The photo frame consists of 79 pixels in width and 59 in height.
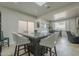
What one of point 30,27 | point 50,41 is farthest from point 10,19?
point 50,41

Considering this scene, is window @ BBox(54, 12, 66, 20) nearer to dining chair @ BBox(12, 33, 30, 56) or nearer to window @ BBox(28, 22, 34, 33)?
window @ BBox(28, 22, 34, 33)

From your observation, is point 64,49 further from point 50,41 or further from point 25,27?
point 25,27

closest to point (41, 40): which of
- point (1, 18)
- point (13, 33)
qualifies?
point (13, 33)

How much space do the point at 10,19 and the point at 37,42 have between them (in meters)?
0.75

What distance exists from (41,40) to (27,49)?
1.15 ft

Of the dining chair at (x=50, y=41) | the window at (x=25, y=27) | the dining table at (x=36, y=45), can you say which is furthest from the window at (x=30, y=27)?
the dining chair at (x=50, y=41)

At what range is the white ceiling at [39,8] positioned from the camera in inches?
70.1

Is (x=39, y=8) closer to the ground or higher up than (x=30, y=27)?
higher up

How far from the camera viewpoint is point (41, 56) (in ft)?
5.99

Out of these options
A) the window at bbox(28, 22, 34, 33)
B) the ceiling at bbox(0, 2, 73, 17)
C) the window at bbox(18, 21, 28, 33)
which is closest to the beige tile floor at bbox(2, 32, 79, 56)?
the window at bbox(18, 21, 28, 33)

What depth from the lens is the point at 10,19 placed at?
1.85m

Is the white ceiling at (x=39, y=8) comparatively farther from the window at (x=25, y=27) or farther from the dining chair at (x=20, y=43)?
the dining chair at (x=20, y=43)

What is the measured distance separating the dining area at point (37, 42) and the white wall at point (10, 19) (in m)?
0.13

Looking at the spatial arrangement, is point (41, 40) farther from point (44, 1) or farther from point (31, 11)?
point (44, 1)
